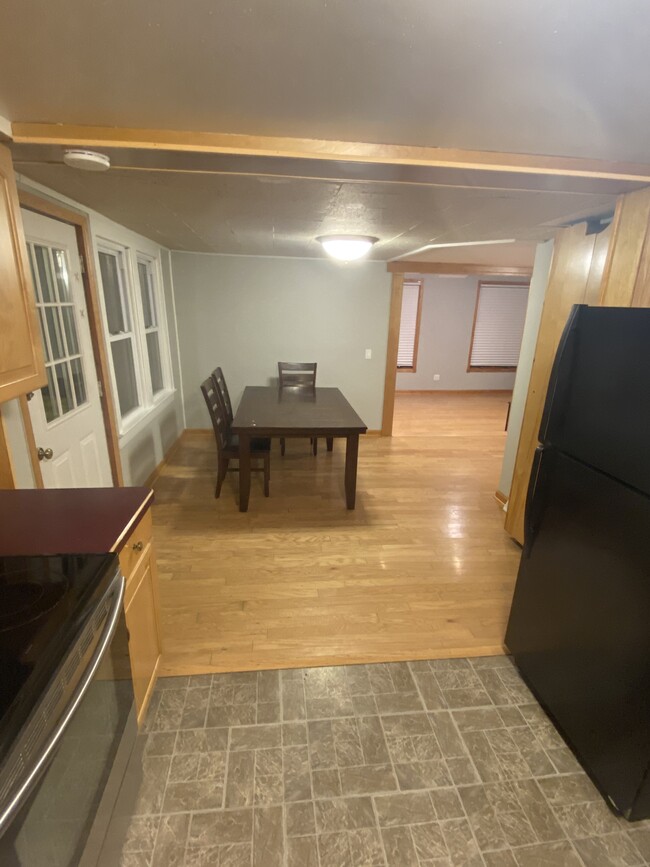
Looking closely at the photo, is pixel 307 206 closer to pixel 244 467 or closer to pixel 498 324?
pixel 244 467

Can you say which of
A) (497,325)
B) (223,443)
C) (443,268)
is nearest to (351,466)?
(223,443)

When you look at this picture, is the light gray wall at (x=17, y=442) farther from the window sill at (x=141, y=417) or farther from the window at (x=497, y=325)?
the window at (x=497, y=325)

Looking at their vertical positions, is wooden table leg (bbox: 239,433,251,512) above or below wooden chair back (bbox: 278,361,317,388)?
below

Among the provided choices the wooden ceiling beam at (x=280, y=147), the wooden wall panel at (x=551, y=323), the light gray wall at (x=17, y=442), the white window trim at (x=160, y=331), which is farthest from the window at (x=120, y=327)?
the wooden wall panel at (x=551, y=323)

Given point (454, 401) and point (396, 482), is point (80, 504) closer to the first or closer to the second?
point (396, 482)

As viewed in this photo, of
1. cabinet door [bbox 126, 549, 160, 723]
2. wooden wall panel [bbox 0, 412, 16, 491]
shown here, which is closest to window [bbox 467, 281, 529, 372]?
cabinet door [bbox 126, 549, 160, 723]

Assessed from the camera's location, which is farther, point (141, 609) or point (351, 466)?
point (351, 466)

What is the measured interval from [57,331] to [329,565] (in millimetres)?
2146

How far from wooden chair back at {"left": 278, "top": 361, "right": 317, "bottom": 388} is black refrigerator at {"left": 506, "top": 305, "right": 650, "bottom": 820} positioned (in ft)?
10.7

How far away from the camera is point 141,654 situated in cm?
161

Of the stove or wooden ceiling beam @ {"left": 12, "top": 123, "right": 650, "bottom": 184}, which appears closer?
the stove

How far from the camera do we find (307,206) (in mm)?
2275

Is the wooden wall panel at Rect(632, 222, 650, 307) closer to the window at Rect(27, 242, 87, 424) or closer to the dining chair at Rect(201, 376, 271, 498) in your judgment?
the dining chair at Rect(201, 376, 271, 498)

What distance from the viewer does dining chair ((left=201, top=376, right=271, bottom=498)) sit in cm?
335
